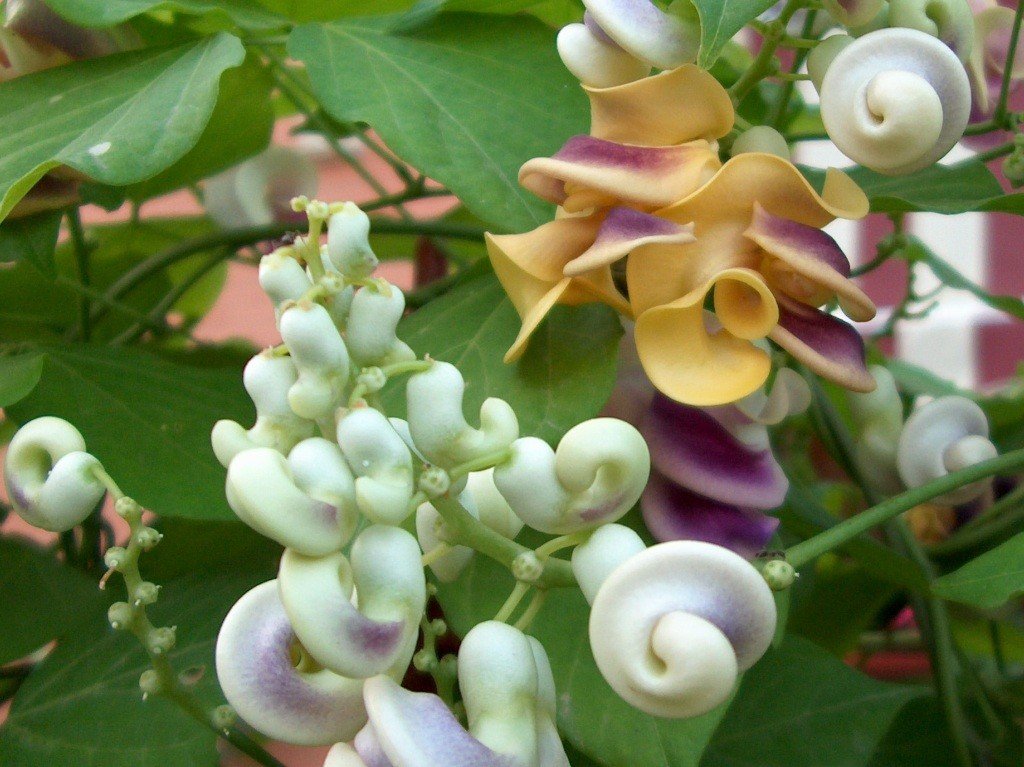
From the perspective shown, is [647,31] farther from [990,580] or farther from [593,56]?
[990,580]

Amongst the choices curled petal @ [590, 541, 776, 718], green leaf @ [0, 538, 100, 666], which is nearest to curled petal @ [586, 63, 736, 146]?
curled petal @ [590, 541, 776, 718]

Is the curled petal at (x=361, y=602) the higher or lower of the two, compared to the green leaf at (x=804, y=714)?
higher

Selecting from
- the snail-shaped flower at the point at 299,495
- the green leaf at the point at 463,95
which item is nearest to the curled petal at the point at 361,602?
the snail-shaped flower at the point at 299,495

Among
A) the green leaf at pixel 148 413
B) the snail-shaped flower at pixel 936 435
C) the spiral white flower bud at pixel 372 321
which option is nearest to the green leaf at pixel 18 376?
the green leaf at pixel 148 413

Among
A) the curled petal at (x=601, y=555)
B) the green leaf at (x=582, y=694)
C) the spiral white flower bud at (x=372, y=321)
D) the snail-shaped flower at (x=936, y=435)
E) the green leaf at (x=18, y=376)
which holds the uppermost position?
the spiral white flower bud at (x=372, y=321)

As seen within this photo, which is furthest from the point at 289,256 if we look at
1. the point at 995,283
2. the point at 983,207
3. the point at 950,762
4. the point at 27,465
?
the point at 995,283

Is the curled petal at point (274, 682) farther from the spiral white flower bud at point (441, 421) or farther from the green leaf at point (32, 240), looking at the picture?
the green leaf at point (32, 240)

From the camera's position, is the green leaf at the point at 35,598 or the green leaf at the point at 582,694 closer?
the green leaf at the point at 582,694

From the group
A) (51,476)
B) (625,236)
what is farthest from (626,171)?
(51,476)
